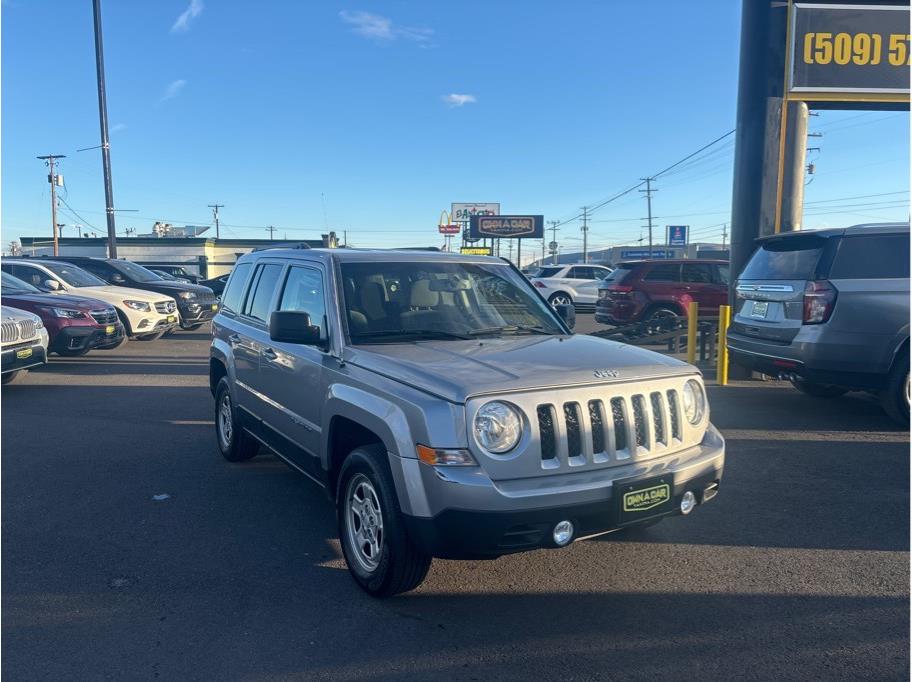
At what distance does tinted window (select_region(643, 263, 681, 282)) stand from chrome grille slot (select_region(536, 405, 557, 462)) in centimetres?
1264

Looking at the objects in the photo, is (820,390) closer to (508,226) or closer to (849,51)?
(849,51)

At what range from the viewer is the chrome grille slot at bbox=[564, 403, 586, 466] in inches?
133

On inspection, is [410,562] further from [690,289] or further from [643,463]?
[690,289]

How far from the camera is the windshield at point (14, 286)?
469 inches

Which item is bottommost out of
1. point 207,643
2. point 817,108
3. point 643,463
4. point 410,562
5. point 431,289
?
point 207,643

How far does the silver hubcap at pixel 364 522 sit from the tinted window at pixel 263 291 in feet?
6.64

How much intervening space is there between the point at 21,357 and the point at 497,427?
8062 mm

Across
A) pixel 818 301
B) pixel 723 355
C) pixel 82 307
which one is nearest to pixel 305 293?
pixel 818 301

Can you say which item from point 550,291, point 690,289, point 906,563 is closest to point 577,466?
point 906,563

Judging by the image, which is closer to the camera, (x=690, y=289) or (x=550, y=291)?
(x=690, y=289)

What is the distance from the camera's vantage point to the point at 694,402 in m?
3.93

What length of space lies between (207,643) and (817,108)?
10581 mm

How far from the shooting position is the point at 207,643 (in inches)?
131

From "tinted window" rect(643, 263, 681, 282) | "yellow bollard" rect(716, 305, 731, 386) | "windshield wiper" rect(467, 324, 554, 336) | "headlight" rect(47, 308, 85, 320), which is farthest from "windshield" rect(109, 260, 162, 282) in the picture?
"windshield wiper" rect(467, 324, 554, 336)
